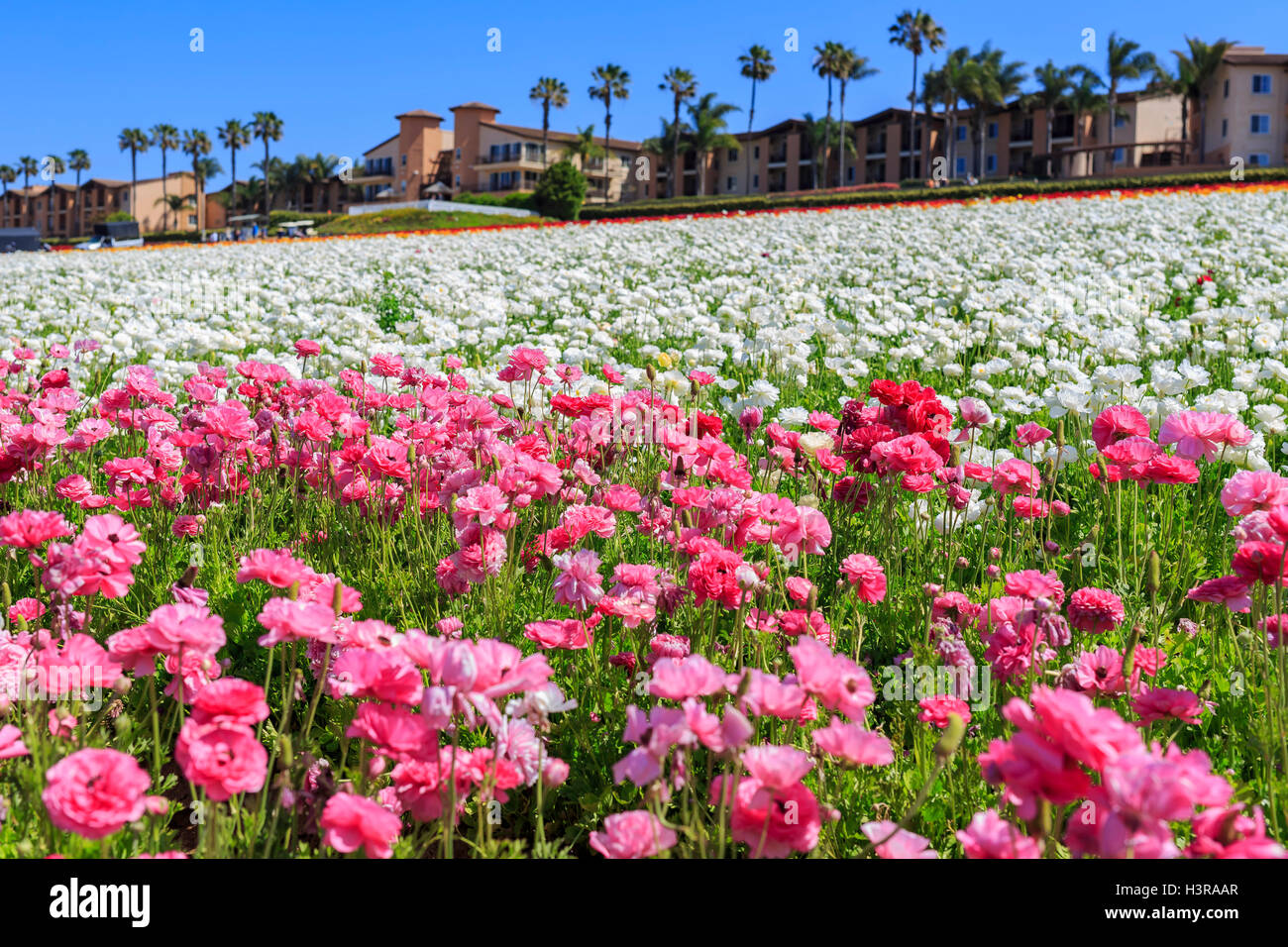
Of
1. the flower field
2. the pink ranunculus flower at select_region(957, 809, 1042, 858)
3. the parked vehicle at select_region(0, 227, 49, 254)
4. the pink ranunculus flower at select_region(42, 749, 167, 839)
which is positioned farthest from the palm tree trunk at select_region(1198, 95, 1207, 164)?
the pink ranunculus flower at select_region(42, 749, 167, 839)

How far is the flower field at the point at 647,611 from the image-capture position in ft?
4.83

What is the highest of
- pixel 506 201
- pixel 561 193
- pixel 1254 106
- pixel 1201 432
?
pixel 1254 106

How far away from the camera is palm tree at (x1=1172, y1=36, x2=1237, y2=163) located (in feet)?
208

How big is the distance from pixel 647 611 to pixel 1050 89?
8144 cm

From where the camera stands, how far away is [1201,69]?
63.9 meters

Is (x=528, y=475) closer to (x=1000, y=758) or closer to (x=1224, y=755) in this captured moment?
(x=1000, y=758)

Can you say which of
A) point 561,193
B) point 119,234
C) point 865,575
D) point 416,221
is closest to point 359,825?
point 865,575

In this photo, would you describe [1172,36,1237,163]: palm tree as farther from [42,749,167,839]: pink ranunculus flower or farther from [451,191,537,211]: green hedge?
[42,749,167,839]: pink ranunculus flower

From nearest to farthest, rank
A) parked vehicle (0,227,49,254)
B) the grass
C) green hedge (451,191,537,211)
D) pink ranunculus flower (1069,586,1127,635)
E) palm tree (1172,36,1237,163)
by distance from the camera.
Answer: pink ranunculus flower (1069,586,1127,635) → parked vehicle (0,227,49,254) → the grass → green hedge (451,191,537,211) → palm tree (1172,36,1237,163)

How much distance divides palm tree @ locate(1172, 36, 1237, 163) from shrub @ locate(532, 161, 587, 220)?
136ft

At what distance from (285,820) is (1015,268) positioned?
30.7ft

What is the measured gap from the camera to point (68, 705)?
2070 millimetres

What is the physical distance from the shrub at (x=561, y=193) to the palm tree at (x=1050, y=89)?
1570 inches

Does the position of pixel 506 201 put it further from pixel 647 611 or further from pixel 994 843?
pixel 994 843
